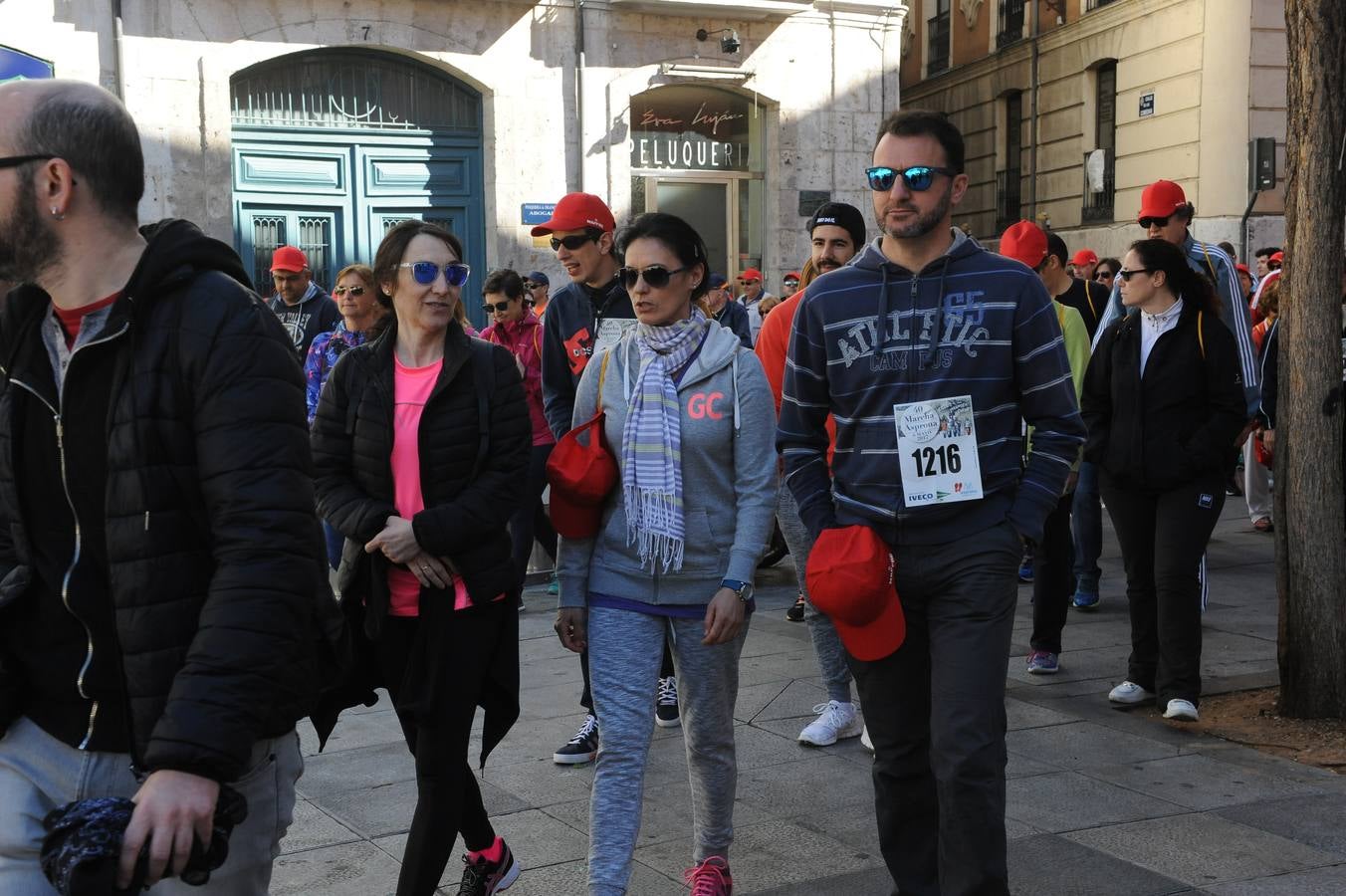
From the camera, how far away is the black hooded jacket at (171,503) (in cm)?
235

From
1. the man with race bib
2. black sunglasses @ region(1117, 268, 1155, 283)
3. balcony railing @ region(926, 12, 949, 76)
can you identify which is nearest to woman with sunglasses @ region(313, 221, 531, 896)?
the man with race bib

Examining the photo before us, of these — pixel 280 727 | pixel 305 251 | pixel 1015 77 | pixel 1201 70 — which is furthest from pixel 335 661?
pixel 1015 77

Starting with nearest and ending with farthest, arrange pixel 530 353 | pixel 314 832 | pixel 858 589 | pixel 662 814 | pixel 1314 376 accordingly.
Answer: pixel 858 589 < pixel 314 832 < pixel 662 814 < pixel 1314 376 < pixel 530 353

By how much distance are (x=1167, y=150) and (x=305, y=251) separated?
13.5 m

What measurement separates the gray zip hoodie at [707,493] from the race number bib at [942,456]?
0.52 m

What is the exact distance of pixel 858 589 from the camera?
3779 mm

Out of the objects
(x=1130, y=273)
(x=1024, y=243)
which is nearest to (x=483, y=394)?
(x=1130, y=273)

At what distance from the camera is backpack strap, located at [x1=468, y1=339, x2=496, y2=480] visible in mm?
4180

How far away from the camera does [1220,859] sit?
4.57 meters

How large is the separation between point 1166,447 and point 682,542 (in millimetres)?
2929

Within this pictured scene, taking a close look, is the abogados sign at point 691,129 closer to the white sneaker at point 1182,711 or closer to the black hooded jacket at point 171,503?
the white sneaker at point 1182,711

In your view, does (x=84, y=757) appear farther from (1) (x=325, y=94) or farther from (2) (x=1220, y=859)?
(1) (x=325, y=94)

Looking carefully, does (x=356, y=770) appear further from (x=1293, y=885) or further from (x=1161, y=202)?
(x=1161, y=202)

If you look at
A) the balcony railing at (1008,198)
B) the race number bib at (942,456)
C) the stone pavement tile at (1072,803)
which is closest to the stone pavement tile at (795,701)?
the stone pavement tile at (1072,803)
